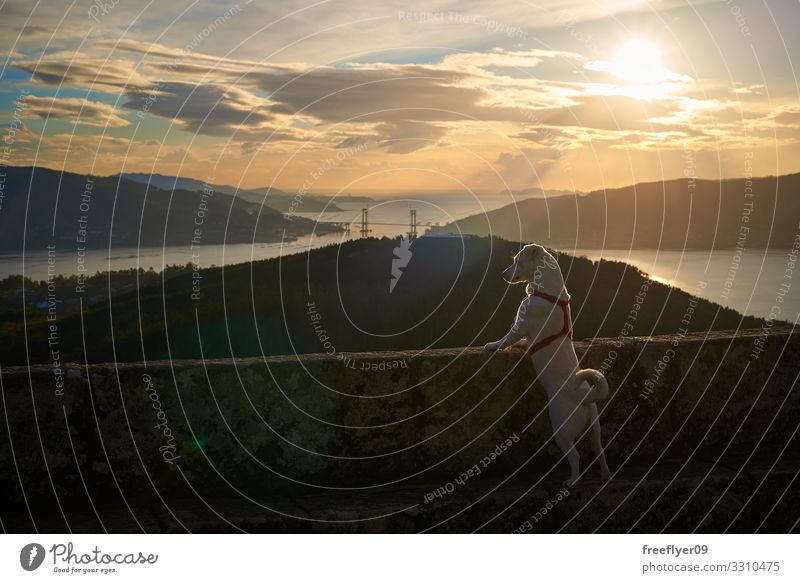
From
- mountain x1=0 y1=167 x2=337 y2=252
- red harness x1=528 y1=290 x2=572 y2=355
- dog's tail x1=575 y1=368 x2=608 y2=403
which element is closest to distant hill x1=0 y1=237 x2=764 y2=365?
mountain x1=0 y1=167 x2=337 y2=252

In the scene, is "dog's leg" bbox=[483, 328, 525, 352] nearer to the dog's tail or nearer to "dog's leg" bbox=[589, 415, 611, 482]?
the dog's tail

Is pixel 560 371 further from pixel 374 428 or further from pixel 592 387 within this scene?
pixel 374 428

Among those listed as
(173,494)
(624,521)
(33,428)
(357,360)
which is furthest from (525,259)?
(33,428)

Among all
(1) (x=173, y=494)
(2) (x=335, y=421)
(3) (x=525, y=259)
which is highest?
(3) (x=525, y=259)

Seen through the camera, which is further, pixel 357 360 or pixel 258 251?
pixel 258 251

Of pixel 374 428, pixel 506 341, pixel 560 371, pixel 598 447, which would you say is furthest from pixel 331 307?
pixel 598 447

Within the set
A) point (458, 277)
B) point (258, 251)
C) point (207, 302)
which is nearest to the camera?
point (258, 251)

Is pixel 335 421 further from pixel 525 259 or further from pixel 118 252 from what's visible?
pixel 118 252

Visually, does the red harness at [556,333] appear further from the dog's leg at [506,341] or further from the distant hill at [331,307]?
the distant hill at [331,307]
